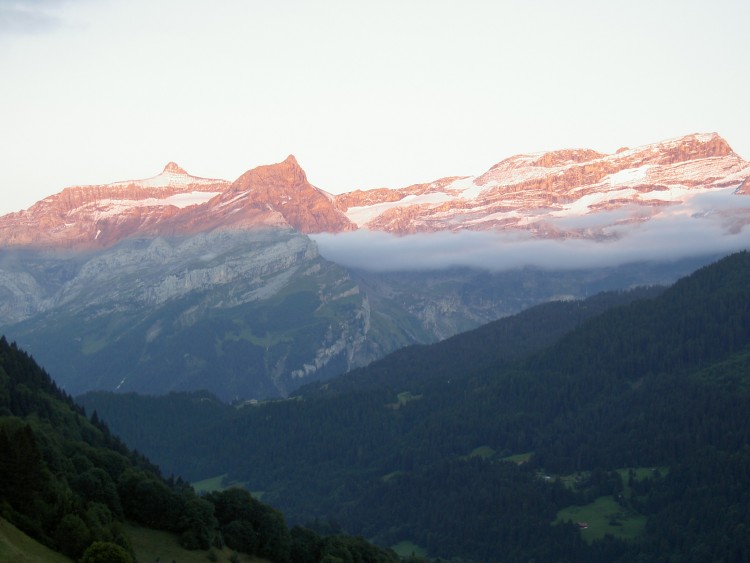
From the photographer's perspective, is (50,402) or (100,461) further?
(50,402)

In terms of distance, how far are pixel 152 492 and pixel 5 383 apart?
5387 cm

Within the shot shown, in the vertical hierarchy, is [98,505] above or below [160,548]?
above

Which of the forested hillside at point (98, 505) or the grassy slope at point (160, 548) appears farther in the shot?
the grassy slope at point (160, 548)

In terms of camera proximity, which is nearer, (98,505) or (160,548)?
(98,505)

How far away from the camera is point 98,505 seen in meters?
133

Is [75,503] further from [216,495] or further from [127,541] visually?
[216,495]

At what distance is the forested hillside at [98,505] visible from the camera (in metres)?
118

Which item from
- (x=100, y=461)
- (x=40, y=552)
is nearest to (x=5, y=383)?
(x=100, y=461)

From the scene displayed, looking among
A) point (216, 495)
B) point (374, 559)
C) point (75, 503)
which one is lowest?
point (374, 559)

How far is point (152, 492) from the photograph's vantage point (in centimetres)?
14575

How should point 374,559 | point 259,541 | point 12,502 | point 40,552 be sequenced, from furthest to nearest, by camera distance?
point 374,559, point 259,541, point 12,502, point 40,552

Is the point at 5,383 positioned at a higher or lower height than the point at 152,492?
higher

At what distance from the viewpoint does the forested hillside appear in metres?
118

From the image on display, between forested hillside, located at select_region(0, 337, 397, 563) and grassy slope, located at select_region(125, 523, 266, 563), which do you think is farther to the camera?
grassy slope, located at select_region(125, 523, 266, 563)
